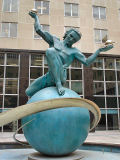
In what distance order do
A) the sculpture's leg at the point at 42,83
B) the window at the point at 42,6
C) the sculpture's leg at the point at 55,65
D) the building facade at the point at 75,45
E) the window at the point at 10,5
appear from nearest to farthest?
the sculpture's leg at the point at 55,65, the sculpture's leg at the point at 42,83, the building facade at the point at 75,45, the window at the point at 10,5, the window at the point at 42,6

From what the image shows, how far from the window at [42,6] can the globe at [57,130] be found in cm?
2266

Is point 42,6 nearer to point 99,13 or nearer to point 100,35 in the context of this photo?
point 99,13

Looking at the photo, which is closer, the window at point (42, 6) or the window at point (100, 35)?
the window at point (42, 6)

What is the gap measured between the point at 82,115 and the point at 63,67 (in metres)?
1.89

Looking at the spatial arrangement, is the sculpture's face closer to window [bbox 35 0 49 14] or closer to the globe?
the globe

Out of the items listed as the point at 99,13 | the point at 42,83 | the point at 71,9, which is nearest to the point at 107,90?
the point at 99,13

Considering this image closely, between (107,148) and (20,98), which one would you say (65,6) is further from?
(107,148)

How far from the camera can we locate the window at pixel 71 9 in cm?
2761

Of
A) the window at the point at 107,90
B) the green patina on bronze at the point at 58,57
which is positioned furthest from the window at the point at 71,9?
the green patina on bronze at the point at 58,57

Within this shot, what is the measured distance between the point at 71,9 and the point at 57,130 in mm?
24067

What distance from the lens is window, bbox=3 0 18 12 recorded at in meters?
26.4

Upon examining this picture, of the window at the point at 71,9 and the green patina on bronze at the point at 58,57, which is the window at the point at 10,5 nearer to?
the window at the point at 71,9

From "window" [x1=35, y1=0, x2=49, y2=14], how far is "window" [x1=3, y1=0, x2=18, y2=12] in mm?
2584

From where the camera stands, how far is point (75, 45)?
26.2 m
